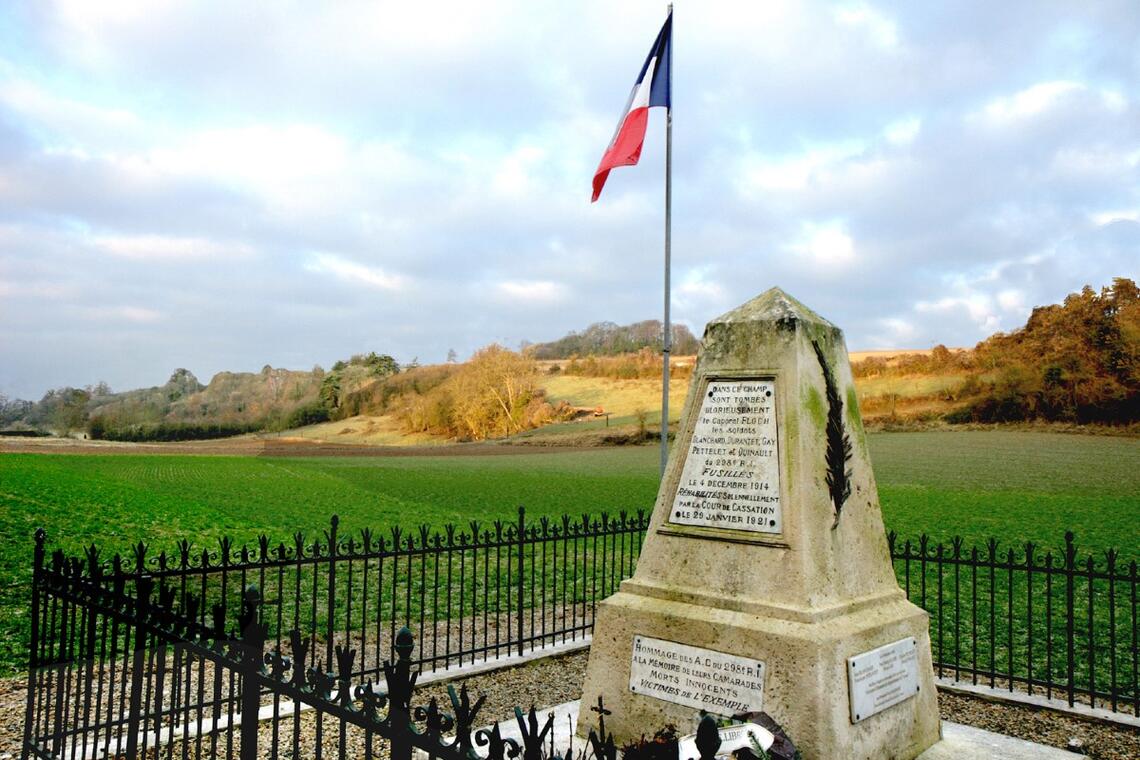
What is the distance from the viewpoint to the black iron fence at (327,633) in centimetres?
327

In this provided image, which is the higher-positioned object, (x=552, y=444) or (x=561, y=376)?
(x=561, y=376)

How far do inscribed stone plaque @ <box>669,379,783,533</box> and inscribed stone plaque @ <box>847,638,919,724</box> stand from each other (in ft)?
2.76

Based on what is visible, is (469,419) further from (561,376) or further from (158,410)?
(158,410)

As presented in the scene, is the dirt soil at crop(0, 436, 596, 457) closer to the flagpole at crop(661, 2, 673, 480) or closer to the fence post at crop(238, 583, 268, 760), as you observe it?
the flagpole at crop(661, 2, 673, 480)

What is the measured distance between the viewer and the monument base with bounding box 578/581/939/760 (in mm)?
3957

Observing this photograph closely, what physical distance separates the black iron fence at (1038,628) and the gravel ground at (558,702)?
1.19 ft

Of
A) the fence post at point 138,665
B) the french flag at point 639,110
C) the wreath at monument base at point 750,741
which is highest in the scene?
the french flag at point 639,110

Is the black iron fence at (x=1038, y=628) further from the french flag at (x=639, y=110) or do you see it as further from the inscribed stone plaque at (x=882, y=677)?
the french flag at (x=639, y=110)

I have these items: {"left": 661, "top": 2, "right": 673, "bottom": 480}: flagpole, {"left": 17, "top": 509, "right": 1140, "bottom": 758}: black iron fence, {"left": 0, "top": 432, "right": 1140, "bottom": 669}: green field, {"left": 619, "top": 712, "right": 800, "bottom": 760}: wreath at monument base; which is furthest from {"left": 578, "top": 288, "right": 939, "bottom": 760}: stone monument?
{"left": 0, "top": 432, "right": 1140, "bottom": 669}: green field

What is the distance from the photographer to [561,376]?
128ft


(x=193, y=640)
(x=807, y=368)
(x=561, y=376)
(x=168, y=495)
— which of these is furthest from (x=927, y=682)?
(x=561, y=376)

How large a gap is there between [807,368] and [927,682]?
2129 millimetres

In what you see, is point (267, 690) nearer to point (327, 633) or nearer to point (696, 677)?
point (696, 677)

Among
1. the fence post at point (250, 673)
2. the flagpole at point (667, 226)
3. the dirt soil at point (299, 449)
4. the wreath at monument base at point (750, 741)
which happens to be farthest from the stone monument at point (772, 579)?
the dirt soil at point (299, 449)
